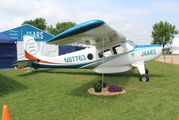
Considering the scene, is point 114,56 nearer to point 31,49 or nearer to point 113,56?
point 113,56

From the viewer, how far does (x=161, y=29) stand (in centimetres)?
5222

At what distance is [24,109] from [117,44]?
566 cm

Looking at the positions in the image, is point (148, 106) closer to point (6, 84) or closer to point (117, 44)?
point (117, 44)

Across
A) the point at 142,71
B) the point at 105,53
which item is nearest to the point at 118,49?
the point at 105,53

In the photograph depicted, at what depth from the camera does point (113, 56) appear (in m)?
8.71

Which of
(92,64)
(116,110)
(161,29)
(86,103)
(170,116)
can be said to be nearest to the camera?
(170,116)

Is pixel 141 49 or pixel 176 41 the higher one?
pixel 176 41

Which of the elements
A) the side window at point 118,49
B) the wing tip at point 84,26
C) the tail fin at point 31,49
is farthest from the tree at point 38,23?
the wing tip at point 84,26

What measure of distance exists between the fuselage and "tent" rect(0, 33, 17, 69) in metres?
5.93

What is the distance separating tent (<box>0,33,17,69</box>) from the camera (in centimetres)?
1291

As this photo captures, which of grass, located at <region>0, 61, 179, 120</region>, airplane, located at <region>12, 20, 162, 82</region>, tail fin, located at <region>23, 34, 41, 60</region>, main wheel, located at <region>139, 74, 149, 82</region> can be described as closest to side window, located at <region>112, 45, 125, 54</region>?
airplane, located at <region>12, 20, 162, 82</region>

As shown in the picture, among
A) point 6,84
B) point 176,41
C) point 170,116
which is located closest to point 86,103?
point 170,116

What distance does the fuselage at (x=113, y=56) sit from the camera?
27.5 ft

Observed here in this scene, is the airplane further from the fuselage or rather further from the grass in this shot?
the grass
